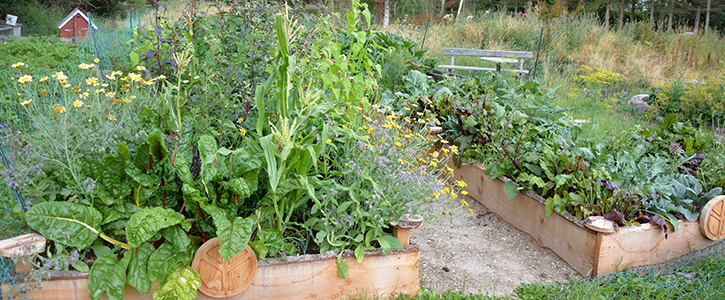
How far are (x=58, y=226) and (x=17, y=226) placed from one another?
410 mm

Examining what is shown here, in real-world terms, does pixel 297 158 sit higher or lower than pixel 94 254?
higher

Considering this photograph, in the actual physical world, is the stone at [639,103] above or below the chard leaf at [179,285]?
above

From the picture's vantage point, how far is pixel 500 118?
3.42 meters

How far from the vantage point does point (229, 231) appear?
1.79 meters

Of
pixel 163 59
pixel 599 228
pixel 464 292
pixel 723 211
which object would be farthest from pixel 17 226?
pixel 723 211

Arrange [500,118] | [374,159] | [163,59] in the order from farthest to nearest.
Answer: [500,118] → [163,59] → [374,159]

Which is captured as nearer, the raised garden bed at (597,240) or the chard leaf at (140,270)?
the chard leaf at (140,270)

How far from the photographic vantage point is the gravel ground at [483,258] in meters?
2.52

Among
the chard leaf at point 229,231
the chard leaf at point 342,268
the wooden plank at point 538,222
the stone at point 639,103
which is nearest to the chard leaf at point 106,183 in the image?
the chard leaf at point 229,231

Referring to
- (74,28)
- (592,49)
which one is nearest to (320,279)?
(592,49)

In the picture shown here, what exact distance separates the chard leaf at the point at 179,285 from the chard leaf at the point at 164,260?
29 millimetres

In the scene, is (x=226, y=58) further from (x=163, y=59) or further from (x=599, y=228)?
(x=599, y=228)

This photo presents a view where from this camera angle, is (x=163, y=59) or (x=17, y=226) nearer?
(x=17, y=226)

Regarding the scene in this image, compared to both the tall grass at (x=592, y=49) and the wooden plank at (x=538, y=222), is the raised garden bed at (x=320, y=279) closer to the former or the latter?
the wooden plank at (x=538, y=222)
